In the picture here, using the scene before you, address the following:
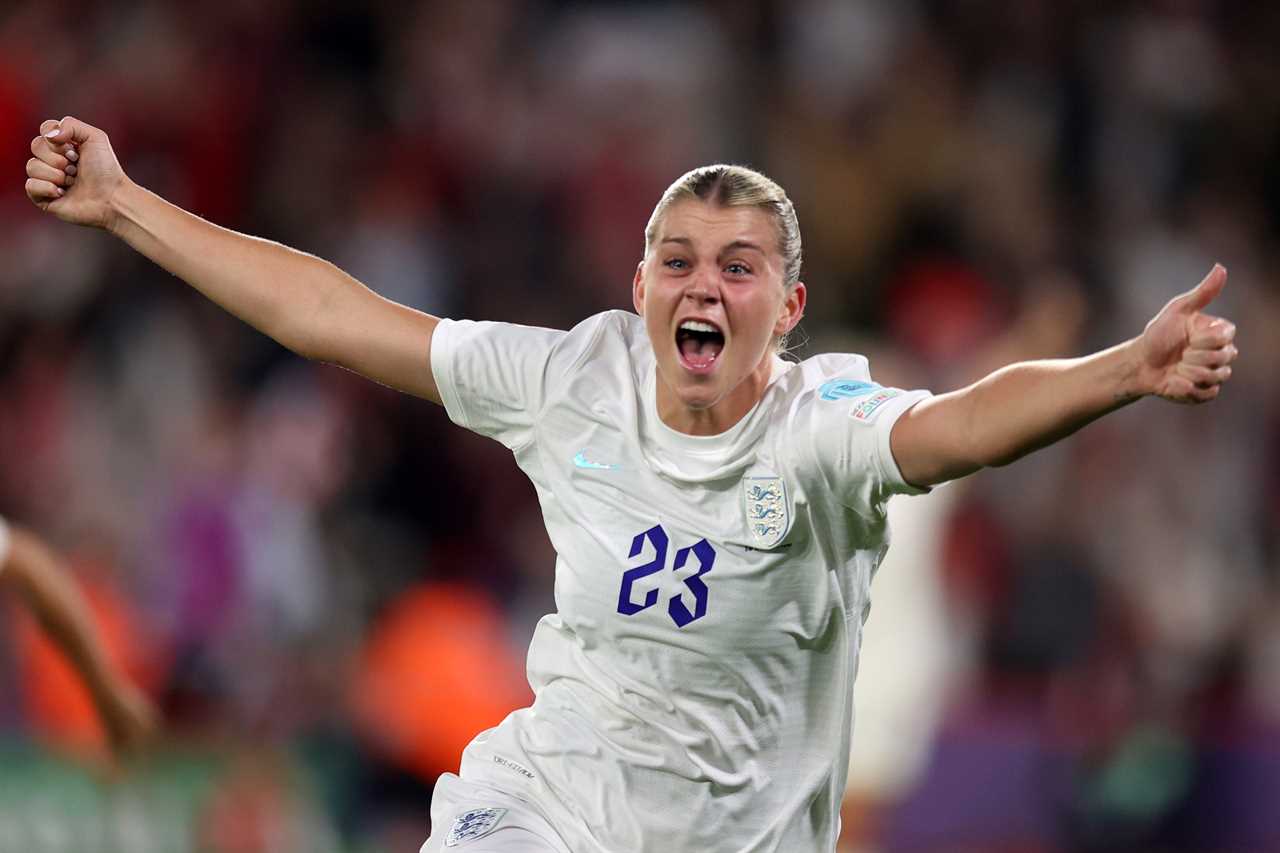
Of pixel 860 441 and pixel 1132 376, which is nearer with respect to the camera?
pixel 1132 376

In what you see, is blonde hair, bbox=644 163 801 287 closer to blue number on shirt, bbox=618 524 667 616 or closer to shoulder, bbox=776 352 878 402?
shoulder, bbox=776 352 878 402

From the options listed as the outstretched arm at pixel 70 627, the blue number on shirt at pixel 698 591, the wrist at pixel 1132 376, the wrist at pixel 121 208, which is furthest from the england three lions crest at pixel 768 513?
the outstretched arm at pixel 70 627

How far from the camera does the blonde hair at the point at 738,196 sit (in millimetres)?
4520

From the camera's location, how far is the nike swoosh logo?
449cm

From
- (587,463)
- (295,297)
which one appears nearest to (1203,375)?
(587,463)

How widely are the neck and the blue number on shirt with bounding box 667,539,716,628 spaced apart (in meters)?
0.30

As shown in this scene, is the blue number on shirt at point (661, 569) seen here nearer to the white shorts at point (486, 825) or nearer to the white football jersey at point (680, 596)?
the white football jersey at point (680, 596)

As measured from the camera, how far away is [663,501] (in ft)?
14.4

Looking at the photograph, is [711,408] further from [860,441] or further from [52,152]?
[52,152]

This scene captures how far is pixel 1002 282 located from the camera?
1056 cm

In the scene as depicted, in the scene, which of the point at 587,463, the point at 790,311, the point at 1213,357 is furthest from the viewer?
the point at 790,311

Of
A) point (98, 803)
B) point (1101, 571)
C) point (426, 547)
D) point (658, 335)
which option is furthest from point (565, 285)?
point (658, 335)

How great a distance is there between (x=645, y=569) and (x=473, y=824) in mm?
690

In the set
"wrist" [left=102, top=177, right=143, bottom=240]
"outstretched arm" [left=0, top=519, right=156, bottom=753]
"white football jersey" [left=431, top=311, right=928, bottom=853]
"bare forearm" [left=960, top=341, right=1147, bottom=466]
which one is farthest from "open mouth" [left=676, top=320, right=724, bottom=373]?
"outstretched arm" [left=0, top=519, right=156, bottom=753]
